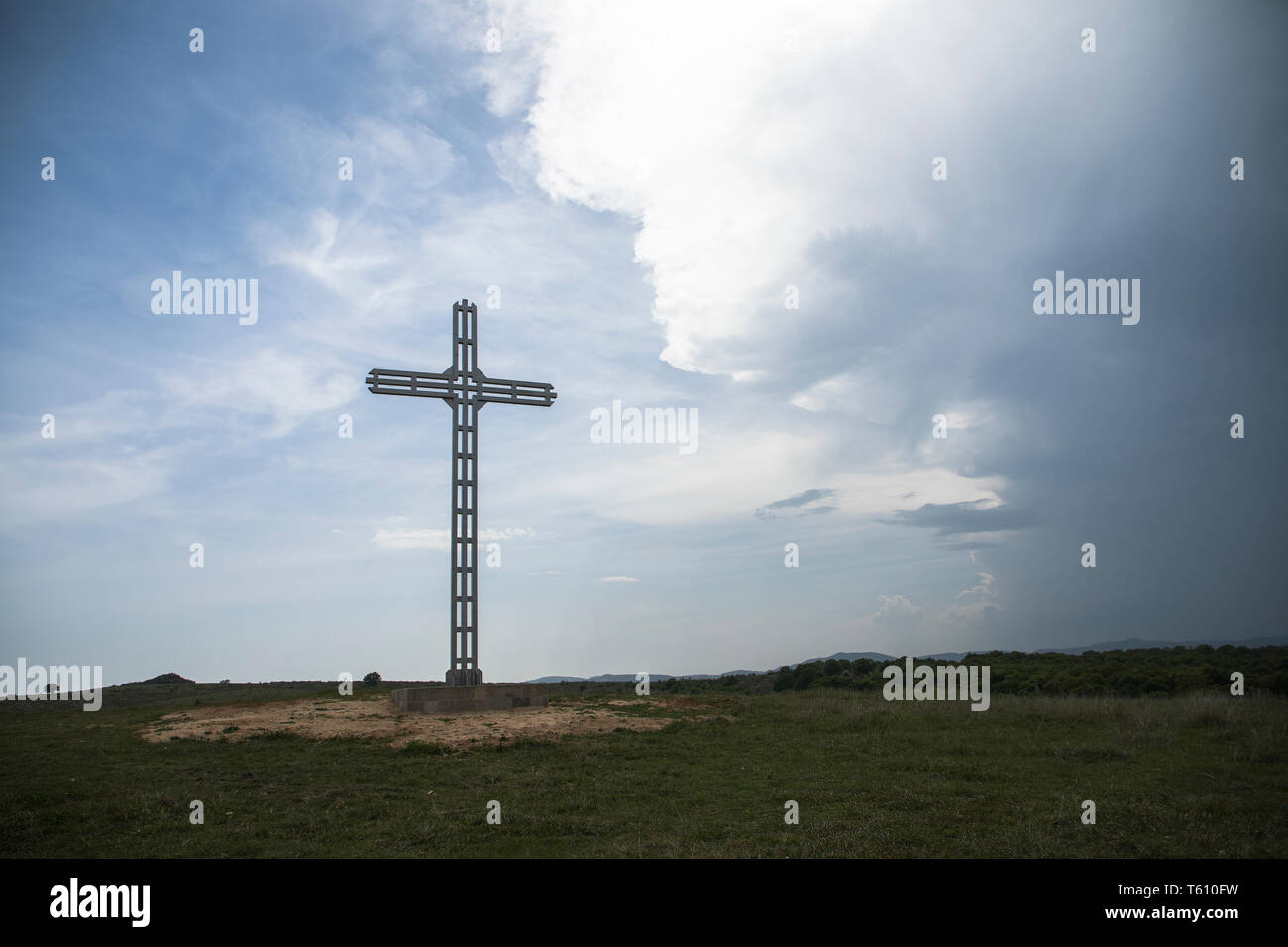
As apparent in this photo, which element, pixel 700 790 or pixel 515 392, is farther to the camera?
pixel 515 392

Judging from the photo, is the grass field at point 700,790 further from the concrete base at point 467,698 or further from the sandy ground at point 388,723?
the concrete base at point 467,698

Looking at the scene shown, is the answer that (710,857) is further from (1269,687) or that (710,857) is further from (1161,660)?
(1161,660)

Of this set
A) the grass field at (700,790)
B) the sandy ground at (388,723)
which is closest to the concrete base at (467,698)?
the sandy ground at (388,723)

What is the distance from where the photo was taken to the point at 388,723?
20141mm

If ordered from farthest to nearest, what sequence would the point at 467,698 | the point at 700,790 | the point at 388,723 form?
the point at 467,698 < the point at 388,723 < the point at 700,790

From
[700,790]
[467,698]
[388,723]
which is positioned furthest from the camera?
[467,698]

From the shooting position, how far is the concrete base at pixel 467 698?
22.5 meters

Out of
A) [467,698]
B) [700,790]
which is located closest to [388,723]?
[467,698]

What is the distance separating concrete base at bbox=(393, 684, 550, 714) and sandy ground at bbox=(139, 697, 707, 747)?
15.0 inches

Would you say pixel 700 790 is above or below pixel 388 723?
above

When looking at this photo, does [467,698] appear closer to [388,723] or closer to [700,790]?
[388,723]

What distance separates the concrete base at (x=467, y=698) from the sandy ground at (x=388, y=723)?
38cm

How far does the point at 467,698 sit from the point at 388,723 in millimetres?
3262
